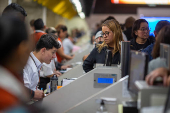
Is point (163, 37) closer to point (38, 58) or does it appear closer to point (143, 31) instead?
point (38, 58)

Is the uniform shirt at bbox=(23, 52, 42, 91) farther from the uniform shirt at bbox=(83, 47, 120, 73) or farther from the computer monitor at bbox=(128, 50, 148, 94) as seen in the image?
the computer monitor at bbox=(128, 50, 148, 94)

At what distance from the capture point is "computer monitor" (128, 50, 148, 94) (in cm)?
186

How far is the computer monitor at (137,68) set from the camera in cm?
186

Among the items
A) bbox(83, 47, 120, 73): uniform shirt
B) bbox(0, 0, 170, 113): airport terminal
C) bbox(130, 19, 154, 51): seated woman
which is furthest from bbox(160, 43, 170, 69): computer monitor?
bbox(130, 19, 154, 51): seated woman

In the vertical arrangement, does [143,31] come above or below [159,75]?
above

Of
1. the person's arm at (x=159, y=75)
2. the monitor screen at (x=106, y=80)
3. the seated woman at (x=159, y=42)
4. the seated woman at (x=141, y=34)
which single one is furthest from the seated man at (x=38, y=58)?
the person's arm at (x=159, y=75)

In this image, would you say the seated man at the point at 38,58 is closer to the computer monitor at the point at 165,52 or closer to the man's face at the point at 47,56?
the man's face at the point at 47,56

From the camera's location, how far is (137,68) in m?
1.98

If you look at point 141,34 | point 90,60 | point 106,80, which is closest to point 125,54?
point 106,80

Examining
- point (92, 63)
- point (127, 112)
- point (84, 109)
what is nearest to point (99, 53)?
point (92, 63)

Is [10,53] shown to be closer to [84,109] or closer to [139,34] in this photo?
[84,109]

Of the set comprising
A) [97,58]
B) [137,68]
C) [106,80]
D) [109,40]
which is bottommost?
[106,80]

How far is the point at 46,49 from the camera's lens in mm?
3264

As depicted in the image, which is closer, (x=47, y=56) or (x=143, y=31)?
(x=47, y=56)
